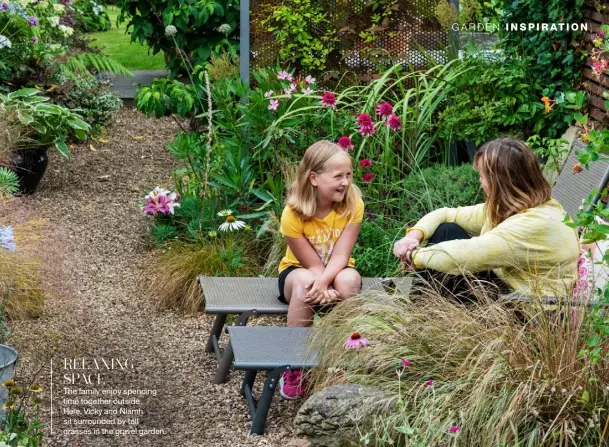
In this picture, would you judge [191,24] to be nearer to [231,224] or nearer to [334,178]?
[231,224]

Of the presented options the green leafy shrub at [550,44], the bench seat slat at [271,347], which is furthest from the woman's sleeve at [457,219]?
the green leafy shrub at [550,44]

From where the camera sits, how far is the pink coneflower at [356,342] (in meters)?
3.86

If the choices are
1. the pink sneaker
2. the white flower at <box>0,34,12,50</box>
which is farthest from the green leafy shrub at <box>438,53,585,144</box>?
the white flower at <box>0,34,12,50</box>

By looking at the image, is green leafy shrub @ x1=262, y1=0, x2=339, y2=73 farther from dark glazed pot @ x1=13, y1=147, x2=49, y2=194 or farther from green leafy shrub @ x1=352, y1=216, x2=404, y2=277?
dark glazed pot @ x1=13, y1=147, x2=49, y2=194

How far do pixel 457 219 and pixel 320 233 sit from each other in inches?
25.9

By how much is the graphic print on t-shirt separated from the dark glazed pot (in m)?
3.82

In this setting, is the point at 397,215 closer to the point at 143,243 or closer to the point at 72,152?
the point at 143,243

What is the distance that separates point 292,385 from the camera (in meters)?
4.41

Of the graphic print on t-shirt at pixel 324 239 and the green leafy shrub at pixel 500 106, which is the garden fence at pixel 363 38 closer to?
the green leafy shrub at pixel 500 106

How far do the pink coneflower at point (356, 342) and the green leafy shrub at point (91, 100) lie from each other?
230 inches

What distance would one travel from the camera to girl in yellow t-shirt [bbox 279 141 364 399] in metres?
4.61

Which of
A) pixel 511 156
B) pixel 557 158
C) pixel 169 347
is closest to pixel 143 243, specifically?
pixel 169 347

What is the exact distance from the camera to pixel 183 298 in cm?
588

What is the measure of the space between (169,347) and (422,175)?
1.94 m
